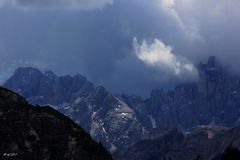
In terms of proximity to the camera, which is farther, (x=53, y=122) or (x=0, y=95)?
(x=0, y=95)

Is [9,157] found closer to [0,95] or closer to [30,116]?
[30,116]

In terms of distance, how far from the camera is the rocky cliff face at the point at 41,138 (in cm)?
16100

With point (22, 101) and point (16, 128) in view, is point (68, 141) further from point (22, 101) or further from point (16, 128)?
point (22, 101)

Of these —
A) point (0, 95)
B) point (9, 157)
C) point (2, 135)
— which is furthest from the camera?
point (0, 95)

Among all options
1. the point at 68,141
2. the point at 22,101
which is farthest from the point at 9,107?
the point at 68,141

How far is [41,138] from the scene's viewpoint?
167000 millimetres

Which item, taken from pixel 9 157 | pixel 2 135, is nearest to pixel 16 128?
pixel 2 135

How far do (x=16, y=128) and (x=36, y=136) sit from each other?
591cm

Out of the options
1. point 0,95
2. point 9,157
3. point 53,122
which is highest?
point 0,95

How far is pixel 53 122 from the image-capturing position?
175m

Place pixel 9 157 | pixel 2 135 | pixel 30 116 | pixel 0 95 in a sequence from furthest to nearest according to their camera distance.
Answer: pixel 0 95
pixel 30 116
pixel 2 135
pixel 9 157

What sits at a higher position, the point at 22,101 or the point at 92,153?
the point at 22,101

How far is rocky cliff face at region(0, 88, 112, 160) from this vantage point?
161 meters

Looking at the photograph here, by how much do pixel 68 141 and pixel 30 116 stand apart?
14801 millimetres
